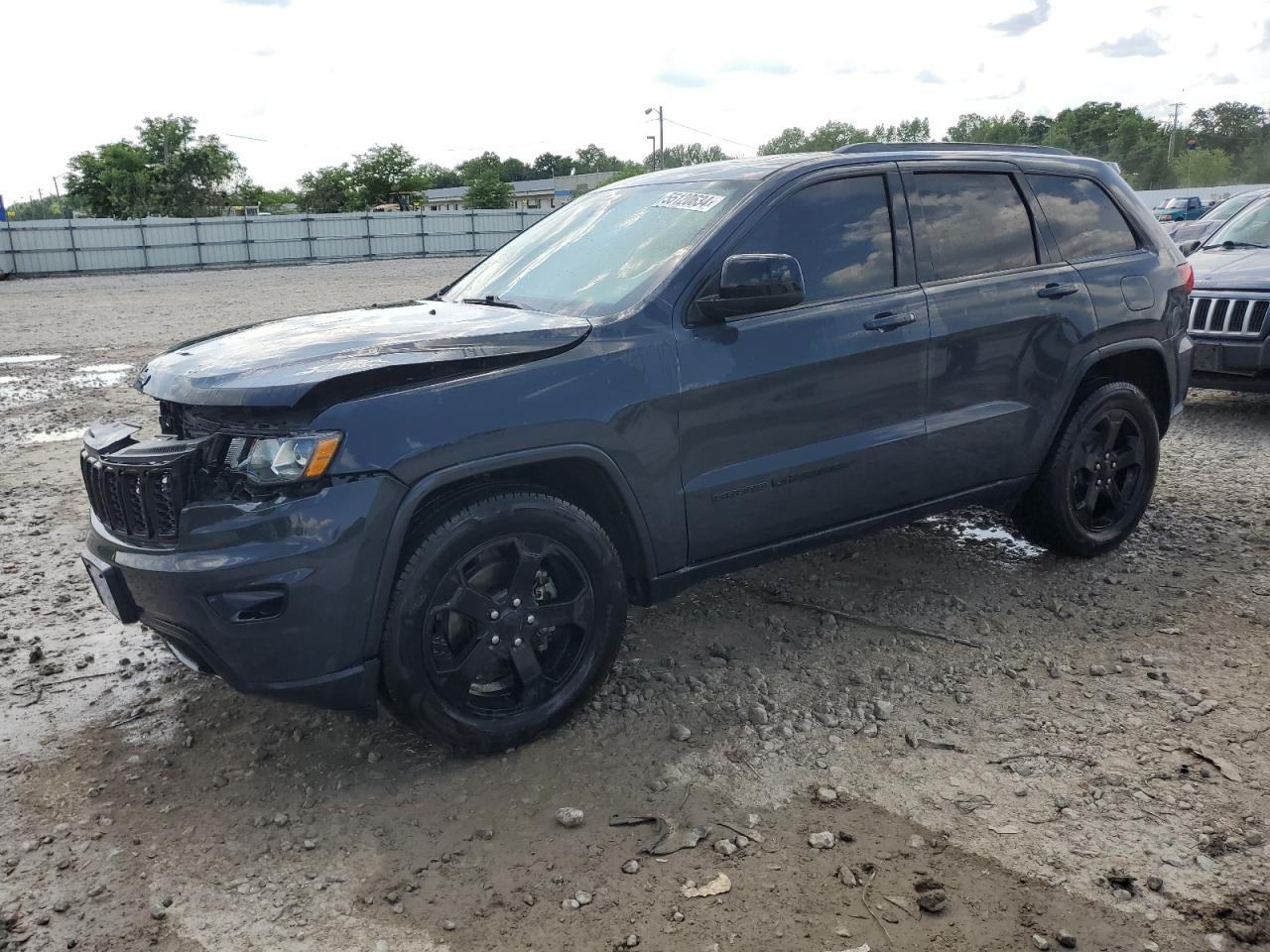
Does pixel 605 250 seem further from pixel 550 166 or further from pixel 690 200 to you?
pixel 550 166

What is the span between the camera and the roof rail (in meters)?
4.26

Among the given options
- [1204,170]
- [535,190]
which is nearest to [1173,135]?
[1204,170]

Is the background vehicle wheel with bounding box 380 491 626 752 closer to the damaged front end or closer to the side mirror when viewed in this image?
the damaged front end

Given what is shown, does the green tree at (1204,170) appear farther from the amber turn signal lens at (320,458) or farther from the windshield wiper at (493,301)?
the amber turn signal lens at (320,458)

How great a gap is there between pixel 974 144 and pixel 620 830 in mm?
3336

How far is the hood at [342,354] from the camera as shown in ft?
9.79

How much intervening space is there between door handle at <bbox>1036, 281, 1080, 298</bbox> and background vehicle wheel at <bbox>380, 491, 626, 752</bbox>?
2348mm

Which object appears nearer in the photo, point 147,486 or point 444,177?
point 147,486

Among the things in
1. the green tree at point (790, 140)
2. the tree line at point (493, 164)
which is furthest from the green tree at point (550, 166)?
the green tree at point (790, 140)

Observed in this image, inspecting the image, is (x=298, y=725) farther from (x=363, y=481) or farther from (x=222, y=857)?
(x=363, y=481)

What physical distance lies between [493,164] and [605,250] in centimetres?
12675

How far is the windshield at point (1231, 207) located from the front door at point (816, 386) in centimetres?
708

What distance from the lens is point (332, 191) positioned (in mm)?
66000

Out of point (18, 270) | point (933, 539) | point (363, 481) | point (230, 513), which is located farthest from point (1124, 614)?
point (18, 270)
